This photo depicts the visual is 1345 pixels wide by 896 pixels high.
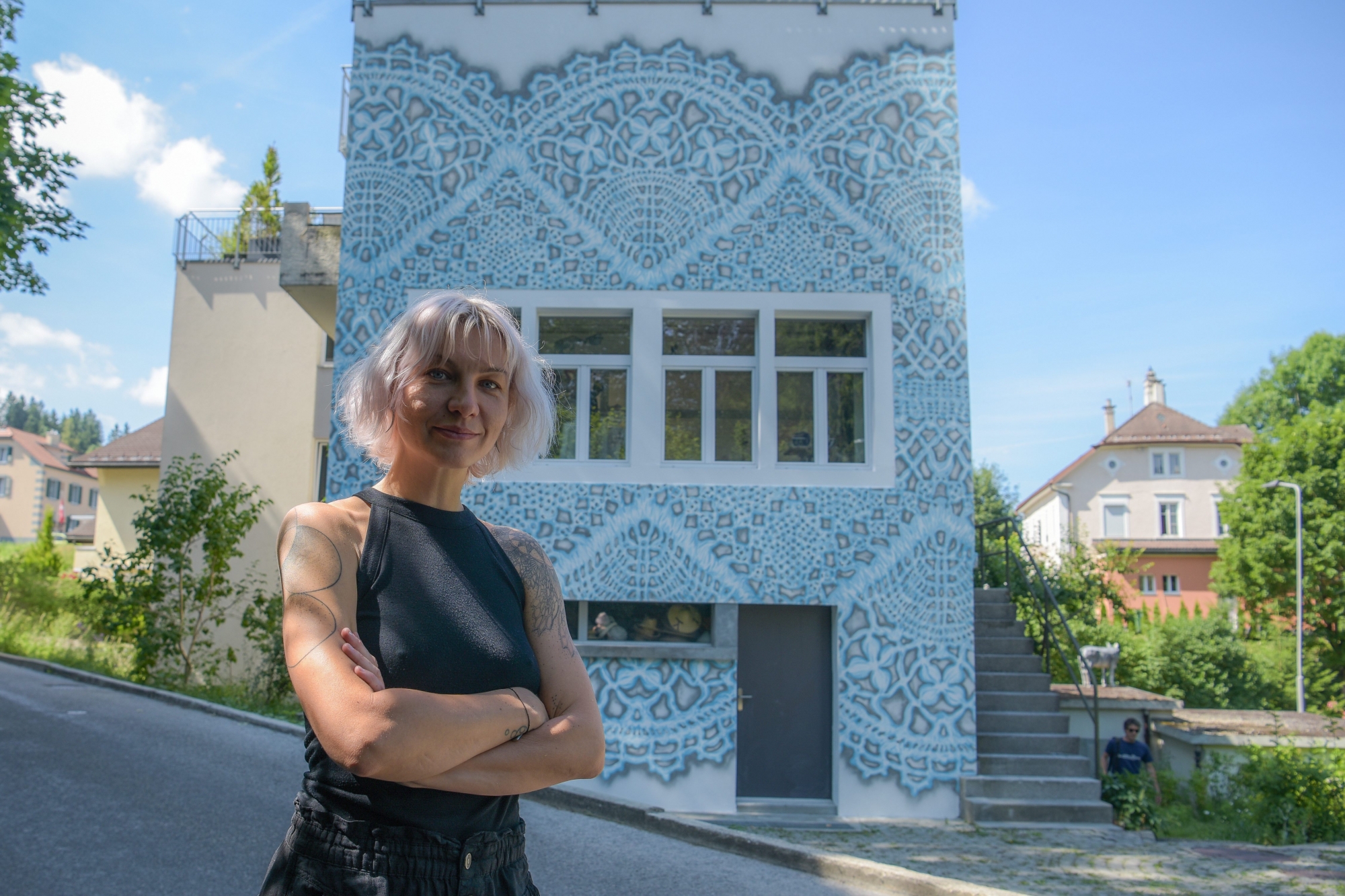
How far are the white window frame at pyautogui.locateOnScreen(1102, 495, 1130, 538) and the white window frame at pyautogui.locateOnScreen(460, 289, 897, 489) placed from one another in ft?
140

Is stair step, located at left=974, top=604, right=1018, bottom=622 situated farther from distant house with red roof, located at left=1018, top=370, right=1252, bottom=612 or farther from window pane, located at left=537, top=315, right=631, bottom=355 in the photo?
distant house with red roof, located at left=1018, top=370, right=1252, bottom=612

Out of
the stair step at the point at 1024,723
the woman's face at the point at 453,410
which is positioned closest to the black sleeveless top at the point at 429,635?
the woman's face at the point at 453,410

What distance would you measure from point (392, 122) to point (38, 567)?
1771 cm

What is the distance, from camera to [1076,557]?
21875 mm

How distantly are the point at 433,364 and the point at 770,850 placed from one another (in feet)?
20.7

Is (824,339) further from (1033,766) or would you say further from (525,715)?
(525,715)

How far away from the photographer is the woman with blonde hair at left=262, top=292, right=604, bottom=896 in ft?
5.51

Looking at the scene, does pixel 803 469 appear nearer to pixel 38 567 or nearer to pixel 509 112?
pixel 509 112

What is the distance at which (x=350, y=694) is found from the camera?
1.65 metres

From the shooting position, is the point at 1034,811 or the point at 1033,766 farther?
the point at 1033,766

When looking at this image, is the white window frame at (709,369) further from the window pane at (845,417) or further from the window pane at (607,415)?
the window pane at (845,417)

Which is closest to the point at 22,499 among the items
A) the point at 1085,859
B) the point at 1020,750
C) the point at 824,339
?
the point at 824,339

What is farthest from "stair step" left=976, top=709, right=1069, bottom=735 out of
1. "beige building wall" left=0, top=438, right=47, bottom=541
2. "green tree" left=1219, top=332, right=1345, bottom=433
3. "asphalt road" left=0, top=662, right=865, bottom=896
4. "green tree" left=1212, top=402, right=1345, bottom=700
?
"beige building wall" left=0, top=438, right=47, bottom=541

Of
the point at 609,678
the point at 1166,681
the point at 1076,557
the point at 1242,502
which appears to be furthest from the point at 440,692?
the point at 1242,502
